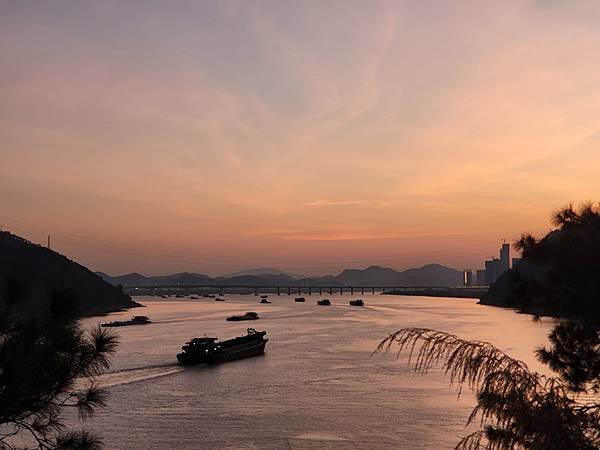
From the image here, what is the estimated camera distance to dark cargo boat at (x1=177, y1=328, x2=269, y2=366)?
79250mm

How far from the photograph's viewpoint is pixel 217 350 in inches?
3334

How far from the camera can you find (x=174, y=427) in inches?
1634

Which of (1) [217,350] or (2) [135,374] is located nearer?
(2) [135,374]

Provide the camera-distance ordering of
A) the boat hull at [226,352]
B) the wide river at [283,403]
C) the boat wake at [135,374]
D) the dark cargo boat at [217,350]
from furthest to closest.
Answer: the dark cargo boat at [217,350], the boat hull at [226,352], the boat wake at [135,374], the wide river at [283,403]

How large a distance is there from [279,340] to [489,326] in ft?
179

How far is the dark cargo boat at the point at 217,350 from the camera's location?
79.2 meters

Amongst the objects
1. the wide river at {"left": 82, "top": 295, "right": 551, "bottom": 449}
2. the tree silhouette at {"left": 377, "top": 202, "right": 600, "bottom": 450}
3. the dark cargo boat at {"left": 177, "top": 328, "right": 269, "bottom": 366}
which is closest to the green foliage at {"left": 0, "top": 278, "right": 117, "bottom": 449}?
the tree silhouette at {"left": 377, "top": 202, "right": 600, "bottom": 450}

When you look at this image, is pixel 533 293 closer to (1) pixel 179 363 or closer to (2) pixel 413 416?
(2) pixel 413 416

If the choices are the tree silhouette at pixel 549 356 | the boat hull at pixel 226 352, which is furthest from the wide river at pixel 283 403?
the tree silhouette at pixel 549 356

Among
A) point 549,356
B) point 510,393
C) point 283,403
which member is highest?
point 510,393

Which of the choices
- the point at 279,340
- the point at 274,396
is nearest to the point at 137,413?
the point at 274,396

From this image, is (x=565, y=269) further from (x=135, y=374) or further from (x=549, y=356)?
(x=135, y=374)

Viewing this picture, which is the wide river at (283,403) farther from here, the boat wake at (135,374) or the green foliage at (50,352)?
the green foliage at (50,352)

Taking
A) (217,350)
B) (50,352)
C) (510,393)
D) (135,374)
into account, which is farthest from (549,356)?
(217,350)
